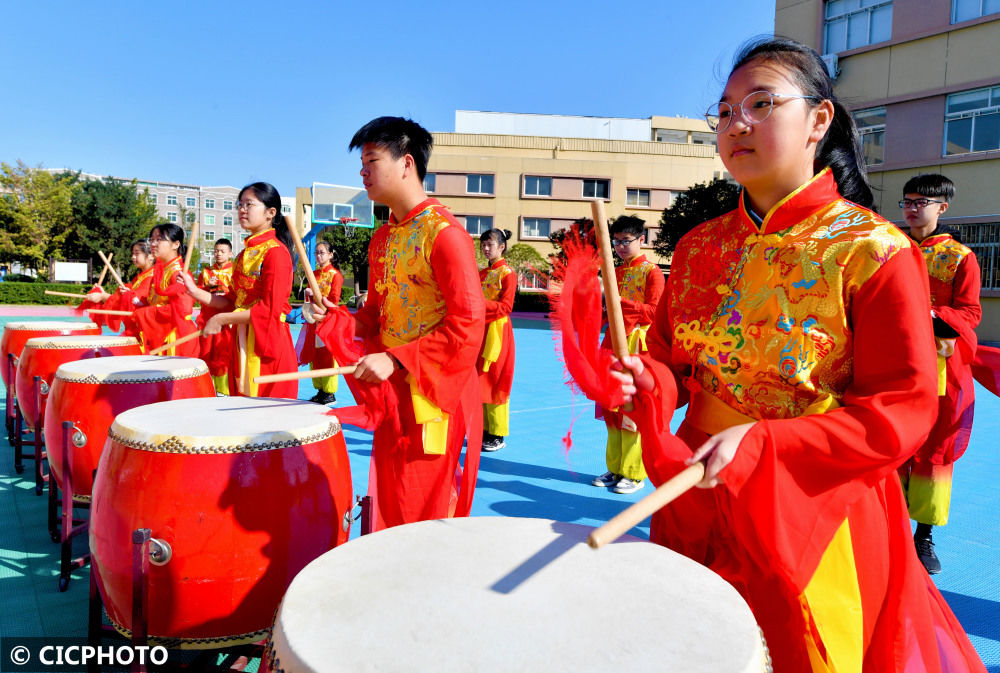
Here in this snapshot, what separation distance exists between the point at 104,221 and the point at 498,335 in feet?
88.1

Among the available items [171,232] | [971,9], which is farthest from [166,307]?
[971,9]

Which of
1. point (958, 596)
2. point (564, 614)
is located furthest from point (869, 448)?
point (958, 596)

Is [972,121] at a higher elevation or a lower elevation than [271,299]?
higher

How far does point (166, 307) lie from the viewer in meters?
4.11

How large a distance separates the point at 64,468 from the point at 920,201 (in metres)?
3.39

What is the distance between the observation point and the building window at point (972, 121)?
1216 centimetres

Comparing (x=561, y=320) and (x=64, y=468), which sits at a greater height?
(x=561, y=320)

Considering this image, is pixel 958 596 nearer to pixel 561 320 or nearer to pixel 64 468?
pixel 561 320

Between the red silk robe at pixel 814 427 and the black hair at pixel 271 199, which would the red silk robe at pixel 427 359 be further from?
the black hair at pixel 271 199

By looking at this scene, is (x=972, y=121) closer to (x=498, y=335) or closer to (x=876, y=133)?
(x=876, y=133)

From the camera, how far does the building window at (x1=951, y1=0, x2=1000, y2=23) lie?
12148 millimetres

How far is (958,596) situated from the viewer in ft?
7.72

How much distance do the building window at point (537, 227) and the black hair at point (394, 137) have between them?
25908 millimetres

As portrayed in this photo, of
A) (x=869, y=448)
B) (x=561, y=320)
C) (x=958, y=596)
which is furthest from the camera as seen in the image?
(x=958, y=596)
